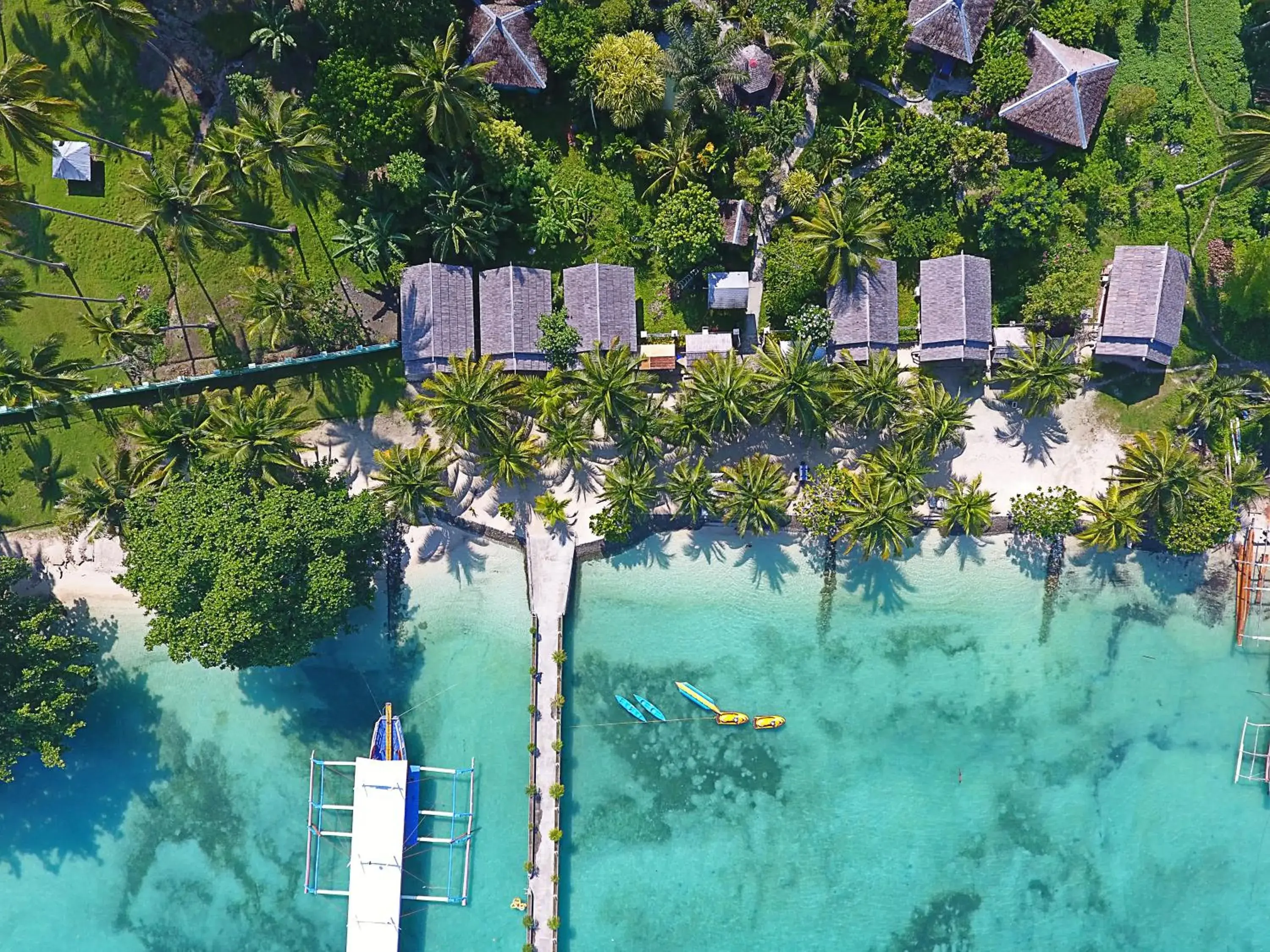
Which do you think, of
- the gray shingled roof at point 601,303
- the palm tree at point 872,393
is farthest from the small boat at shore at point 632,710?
the palm tree at point 872,393

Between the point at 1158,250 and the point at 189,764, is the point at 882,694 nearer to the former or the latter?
the point at 1158,250

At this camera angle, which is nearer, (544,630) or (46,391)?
(46,391)

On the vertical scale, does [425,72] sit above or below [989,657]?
above

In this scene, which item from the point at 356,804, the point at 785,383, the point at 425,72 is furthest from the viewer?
the point at 356,804

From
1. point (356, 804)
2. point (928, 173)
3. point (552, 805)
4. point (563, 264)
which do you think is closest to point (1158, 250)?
point (928, 173)

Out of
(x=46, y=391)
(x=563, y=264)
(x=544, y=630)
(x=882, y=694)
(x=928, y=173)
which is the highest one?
(x=928, y=173)

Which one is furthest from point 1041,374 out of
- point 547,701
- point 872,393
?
point 547,701
